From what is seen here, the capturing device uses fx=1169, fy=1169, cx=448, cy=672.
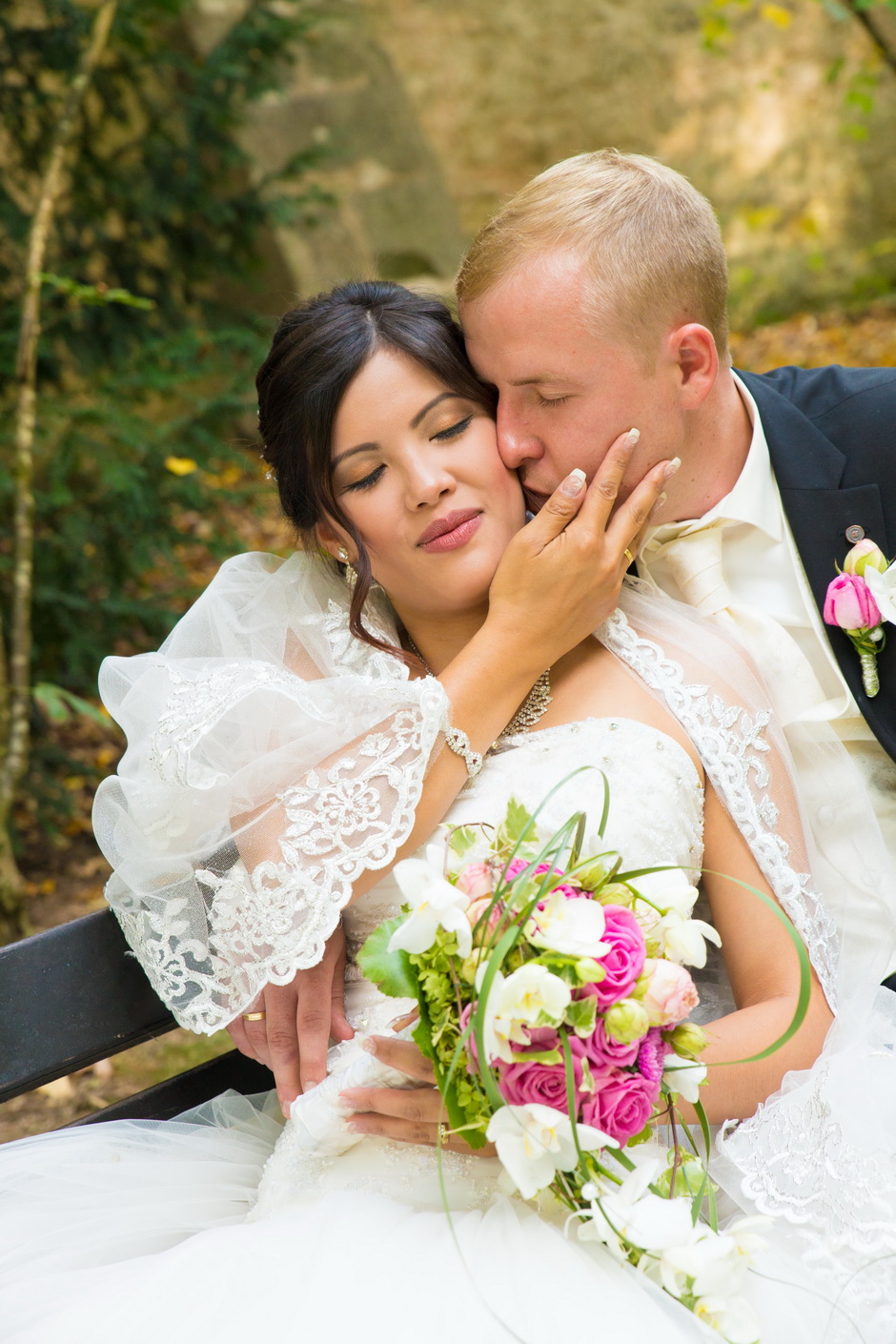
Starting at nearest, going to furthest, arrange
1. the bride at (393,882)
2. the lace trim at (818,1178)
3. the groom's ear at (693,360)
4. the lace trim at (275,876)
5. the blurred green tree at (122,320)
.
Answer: the bride at (393,882) → the lace trim at (818,1178) → the lace trim at (275,876) → the groom's ear at (693,360) → the blurred green tree at (122,320)

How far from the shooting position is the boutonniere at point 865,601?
234 cm

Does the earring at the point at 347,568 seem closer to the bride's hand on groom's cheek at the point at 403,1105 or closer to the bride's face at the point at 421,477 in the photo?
the bride's face at the point at 421,477

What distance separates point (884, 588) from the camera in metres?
2.34

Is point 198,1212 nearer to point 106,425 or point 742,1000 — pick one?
point 742,1000

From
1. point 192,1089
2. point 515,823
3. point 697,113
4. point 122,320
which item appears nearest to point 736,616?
point 515,823

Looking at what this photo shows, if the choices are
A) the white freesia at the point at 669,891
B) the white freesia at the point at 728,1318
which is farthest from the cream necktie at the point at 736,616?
the white freesia at the point at 728,1318

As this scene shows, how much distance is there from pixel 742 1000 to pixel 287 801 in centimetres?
95

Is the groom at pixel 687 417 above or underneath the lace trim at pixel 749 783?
above

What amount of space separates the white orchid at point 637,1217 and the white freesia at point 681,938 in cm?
32

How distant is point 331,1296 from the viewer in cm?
175

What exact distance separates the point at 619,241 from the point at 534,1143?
1.72m

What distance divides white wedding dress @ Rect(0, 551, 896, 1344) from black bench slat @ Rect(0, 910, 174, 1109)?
153 millimetres

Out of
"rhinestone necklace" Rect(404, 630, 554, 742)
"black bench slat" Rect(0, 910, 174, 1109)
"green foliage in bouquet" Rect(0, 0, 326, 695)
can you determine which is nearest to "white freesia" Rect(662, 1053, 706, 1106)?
"rhinestone necklace" Rect(404, 630, 554, 742)

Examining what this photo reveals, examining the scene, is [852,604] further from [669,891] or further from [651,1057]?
[651,1057]
